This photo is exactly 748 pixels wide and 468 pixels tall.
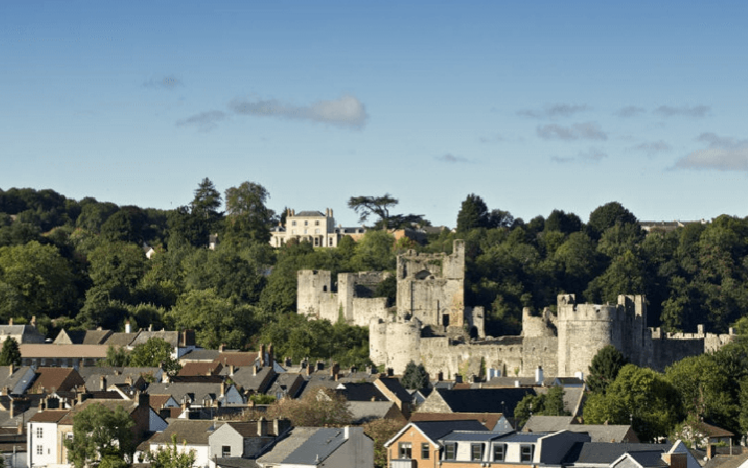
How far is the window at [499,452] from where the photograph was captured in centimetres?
4291

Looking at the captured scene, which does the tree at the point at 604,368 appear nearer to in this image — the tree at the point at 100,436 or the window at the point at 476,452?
the window at the point at 476,452

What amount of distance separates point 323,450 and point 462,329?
3710 cm

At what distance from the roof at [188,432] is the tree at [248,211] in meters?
59.1

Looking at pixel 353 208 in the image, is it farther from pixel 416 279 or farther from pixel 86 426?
pixel 86 426

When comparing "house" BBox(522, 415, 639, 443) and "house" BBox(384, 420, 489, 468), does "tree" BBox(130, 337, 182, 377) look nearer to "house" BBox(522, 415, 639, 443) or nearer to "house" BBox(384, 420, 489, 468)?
"house" BBox(522, 415, 639, 443)

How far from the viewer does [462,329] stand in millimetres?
81375

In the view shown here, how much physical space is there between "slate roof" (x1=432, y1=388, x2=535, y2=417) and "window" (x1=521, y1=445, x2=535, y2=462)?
43.6 ft

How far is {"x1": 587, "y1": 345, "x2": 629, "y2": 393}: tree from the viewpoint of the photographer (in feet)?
204

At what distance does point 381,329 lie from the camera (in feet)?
258

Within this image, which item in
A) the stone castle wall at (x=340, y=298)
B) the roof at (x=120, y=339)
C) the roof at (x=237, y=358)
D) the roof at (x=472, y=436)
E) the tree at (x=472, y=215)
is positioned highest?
the tree at (x=472, y=215)

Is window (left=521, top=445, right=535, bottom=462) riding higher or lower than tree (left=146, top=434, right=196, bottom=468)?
higher

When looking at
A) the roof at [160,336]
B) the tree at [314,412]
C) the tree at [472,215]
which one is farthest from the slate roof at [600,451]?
the tree at [472,215]

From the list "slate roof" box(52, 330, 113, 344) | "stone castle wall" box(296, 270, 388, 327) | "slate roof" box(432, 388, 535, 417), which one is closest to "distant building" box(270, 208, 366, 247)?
"stone castle wall" box(296, 270, 388, 327)

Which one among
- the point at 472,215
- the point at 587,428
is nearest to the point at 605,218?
the point at 472,215
